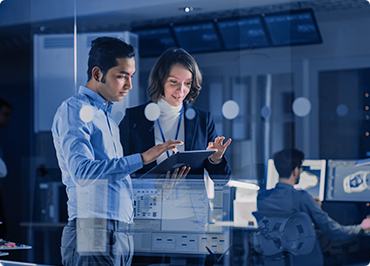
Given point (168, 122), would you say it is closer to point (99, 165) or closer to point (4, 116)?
point (99, 165)

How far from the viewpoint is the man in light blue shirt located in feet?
7.21

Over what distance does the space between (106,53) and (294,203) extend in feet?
5.29

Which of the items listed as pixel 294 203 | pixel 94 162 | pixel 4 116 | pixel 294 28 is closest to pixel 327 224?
pixel 294 203

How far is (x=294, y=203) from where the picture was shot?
7.68 ft

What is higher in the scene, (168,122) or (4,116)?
(4,116)

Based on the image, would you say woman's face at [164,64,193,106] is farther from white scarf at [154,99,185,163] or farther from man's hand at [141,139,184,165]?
man's hand at [141,139,184,165]

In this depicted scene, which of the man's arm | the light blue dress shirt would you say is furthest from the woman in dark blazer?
the man's arm

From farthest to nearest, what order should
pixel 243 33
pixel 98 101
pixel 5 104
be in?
pixel 5 104 → pixel 243 33 → pixel 98 101

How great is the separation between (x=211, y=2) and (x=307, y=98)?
0.92 m

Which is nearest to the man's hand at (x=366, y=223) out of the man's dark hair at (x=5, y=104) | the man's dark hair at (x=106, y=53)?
the man's dark hair at (x=106, y=53)

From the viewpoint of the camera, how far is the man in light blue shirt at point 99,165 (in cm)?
220

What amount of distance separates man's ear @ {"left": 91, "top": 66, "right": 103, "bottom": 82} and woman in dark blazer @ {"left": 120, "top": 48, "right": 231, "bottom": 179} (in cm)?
29

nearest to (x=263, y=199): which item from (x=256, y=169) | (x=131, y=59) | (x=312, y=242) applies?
(x=256, y=169)

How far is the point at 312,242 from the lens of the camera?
2316 millimetres
